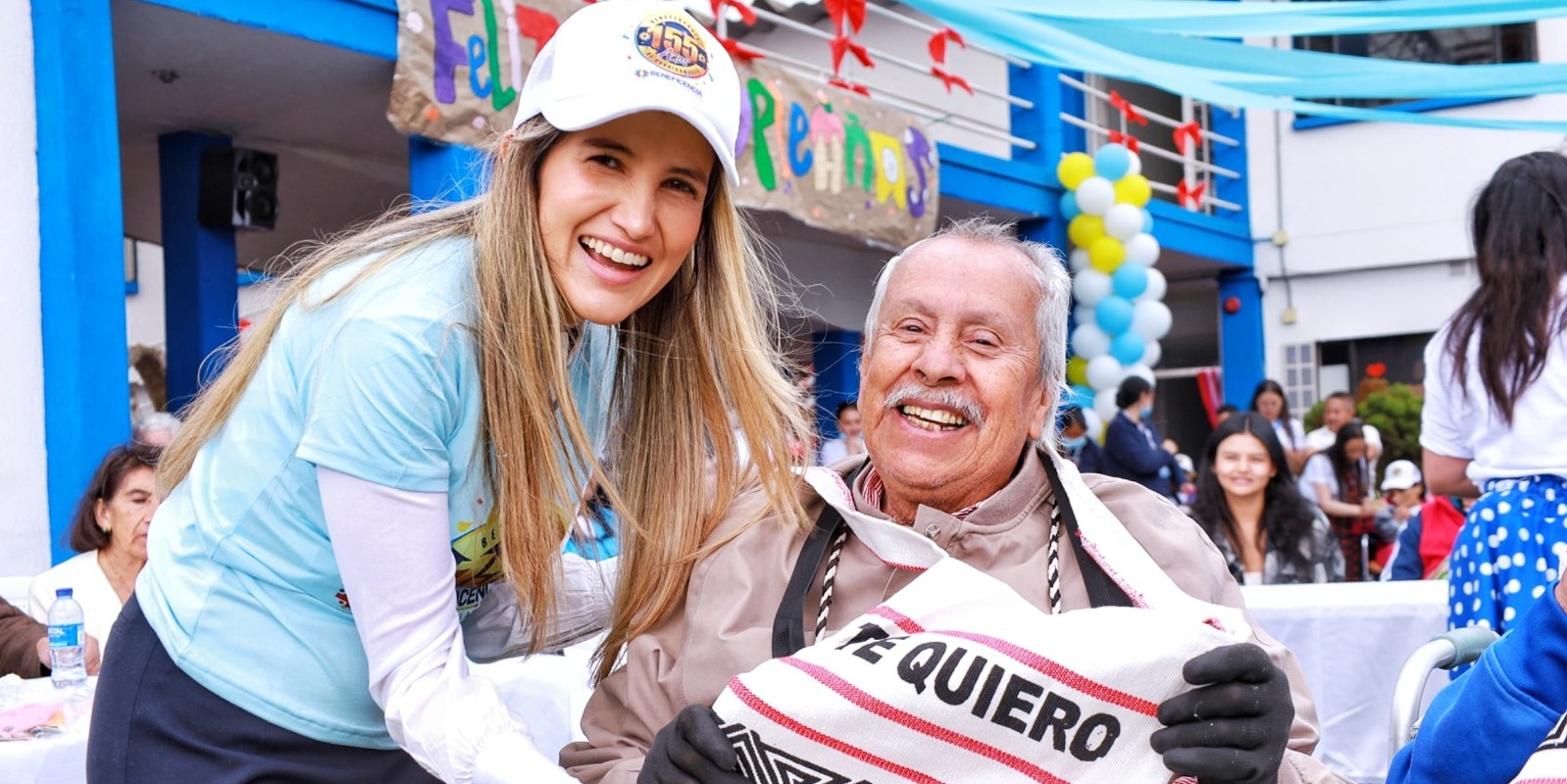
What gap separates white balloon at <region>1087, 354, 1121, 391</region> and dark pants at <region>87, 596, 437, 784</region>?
8.68 m

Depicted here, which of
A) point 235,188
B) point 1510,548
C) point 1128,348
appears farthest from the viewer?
point 1128,348

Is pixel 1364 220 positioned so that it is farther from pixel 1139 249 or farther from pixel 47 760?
pixel 47 760

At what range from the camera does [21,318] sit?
16.2 ft

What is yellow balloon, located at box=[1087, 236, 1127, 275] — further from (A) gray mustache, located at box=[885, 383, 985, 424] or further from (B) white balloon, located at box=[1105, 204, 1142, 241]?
(A) gray mustache, located at box=[885, 383, 985, 424]

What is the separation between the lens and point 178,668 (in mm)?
1713

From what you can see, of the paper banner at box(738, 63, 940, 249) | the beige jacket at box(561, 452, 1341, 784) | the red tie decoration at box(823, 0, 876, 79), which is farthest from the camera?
the paper banner at box(738, 63, 940, 249)

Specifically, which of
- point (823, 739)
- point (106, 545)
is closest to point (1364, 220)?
point (106, 545)

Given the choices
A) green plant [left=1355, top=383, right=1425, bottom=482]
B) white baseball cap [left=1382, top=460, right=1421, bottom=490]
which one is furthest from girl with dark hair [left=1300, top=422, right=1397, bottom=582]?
green plant [left=1355, top=383, right=1425, bottom=482]

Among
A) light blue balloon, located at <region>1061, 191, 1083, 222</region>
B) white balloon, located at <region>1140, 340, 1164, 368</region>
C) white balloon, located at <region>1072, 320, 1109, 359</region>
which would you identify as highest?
light blue balloon, located at <region>1061, 191, 1083, 222</region>

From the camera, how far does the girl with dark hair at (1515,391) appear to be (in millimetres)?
2979

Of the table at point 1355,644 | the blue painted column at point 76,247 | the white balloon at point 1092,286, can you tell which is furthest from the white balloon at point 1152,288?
the blue painted column at point 76,247

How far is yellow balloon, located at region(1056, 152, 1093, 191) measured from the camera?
10.2 m

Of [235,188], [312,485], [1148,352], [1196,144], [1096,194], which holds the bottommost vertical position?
[312,485]

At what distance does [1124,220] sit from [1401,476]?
8.25 ft
